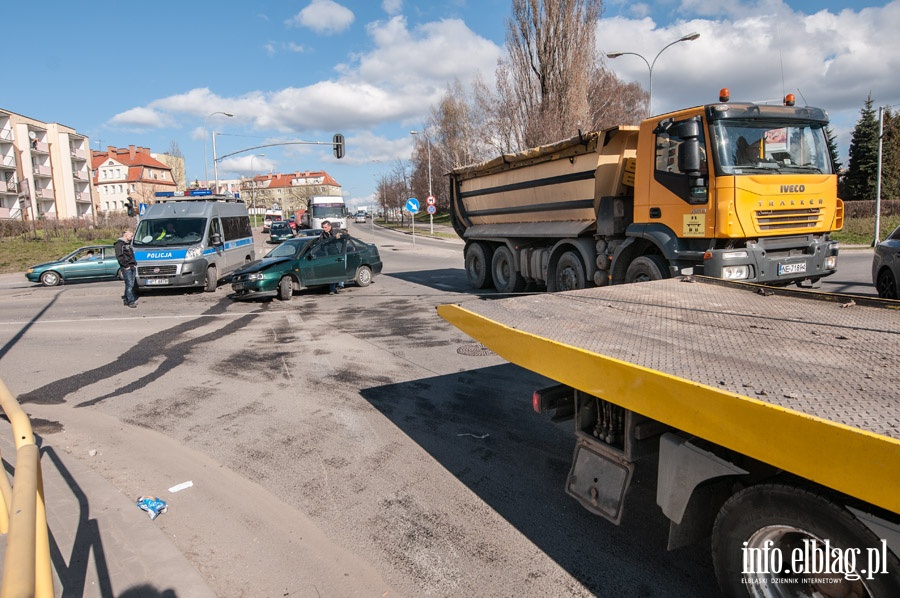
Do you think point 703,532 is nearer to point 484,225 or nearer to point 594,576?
point 594,576

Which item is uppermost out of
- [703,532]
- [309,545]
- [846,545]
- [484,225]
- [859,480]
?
[484,225]

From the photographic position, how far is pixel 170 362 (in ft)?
26.8

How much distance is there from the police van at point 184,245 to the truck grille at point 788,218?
13.1 meters

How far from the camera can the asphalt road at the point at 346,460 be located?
3.21 meters

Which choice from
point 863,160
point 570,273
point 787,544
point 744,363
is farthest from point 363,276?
point 863,160

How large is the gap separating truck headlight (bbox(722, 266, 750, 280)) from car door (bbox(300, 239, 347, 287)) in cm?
989

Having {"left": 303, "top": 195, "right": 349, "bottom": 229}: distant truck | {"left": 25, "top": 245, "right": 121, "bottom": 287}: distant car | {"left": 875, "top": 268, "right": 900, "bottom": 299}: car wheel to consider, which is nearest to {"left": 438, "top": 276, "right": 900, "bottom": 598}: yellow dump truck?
{"left": 875, "top": 268, "right": 900, "bottom": 299}: car wheel

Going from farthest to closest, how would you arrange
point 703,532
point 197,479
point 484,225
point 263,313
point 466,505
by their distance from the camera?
point 484,225 < point 263,313 < point 197,479 < point 466,505 < point 703,532

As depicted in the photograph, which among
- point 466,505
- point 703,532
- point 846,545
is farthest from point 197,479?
point 846,545

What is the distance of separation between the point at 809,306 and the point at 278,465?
4236 mm

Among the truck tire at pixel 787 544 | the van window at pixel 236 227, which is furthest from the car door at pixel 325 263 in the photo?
the truck tire at pixel 787 544

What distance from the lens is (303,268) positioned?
46.0 ft

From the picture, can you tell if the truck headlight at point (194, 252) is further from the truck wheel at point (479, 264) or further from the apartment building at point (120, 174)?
the apartment building at point (120, 174)

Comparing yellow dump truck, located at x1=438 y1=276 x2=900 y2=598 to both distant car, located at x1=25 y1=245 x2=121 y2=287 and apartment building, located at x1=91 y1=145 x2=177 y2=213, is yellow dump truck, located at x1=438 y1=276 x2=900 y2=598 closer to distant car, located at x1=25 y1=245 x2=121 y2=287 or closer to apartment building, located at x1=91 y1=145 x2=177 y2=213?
distant car, located at x1=25 y1=245 x2=121 y2=287
